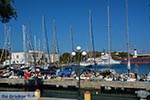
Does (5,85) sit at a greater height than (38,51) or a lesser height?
lesser

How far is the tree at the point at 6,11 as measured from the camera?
21.9 metres

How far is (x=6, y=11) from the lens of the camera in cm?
2248

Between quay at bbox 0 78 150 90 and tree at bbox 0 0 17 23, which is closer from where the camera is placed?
tree at bbox 0 0 17 23

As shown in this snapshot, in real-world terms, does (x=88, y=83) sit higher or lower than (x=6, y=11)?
lower

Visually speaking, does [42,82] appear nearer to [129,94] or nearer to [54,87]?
[54,87]

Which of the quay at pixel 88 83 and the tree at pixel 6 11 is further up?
the tree at pixel 6 11

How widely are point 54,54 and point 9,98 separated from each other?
189ft

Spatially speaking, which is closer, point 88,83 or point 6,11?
point 6,11

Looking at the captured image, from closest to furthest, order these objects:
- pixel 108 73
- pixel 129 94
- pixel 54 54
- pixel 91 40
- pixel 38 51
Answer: pixel 129 94, pixel 108 73, pixel 91 40, pixel 54 54, pixel 38 51

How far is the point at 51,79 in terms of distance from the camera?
4294 centimetres

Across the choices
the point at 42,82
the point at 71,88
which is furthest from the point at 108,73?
the point at 42,82

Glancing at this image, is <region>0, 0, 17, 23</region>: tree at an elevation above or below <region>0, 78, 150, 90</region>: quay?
above

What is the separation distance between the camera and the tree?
2192 cm

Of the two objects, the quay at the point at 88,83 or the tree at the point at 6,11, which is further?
the quay at the point at 88,83
